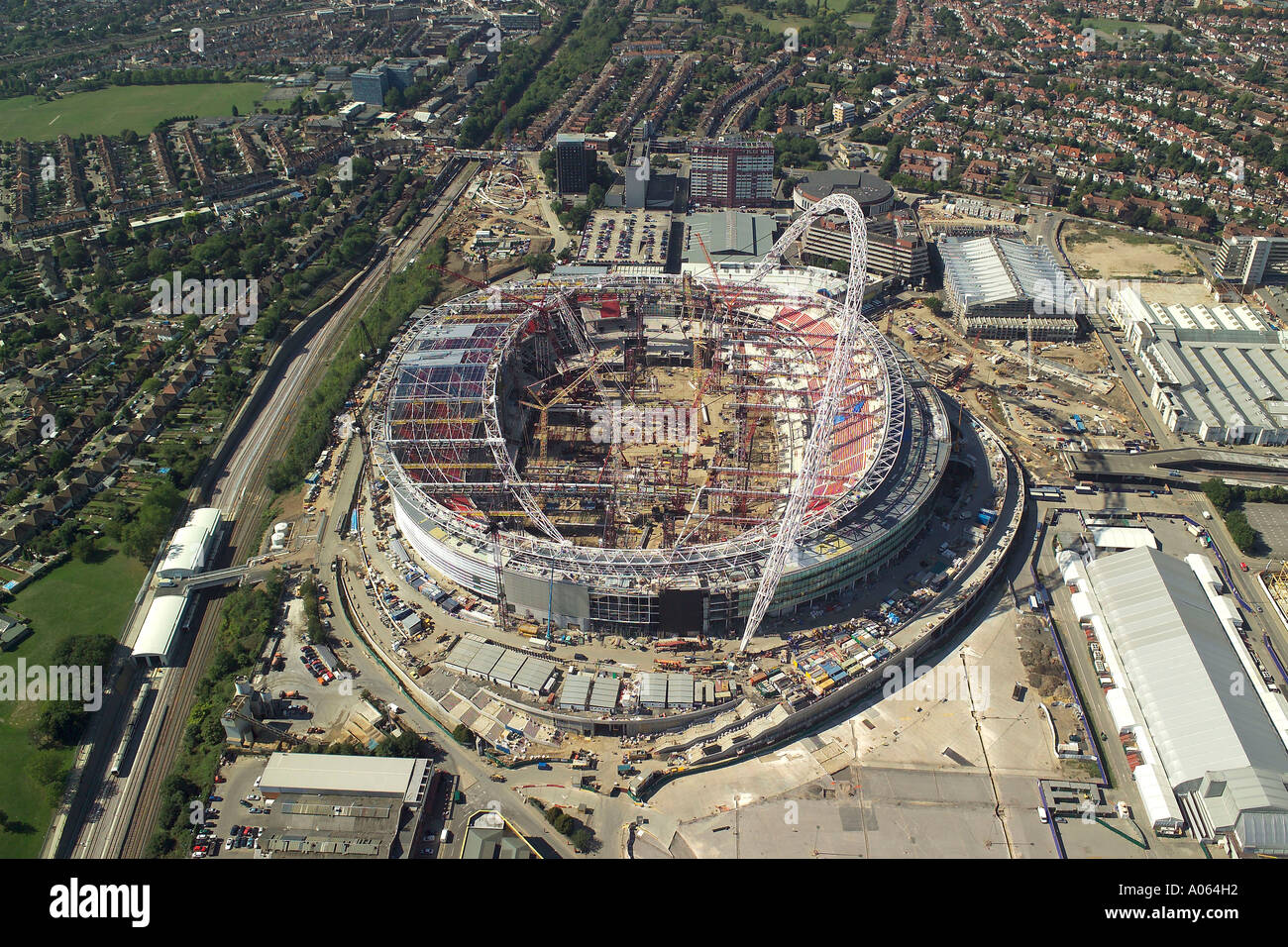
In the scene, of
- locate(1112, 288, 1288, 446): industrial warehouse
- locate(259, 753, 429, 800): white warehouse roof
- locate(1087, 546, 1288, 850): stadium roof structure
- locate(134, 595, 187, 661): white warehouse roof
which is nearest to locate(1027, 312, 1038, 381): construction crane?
locate(1112, 288, 1288, 446): industrial warehouse

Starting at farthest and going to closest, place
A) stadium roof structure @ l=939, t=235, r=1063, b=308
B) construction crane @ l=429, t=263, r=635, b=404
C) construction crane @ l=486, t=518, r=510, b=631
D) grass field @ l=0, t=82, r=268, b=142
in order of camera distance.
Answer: grass field @ l=0, t=82, r=268, b=142 → stadium roof structure @ l=939, t=235, r=1063, b=308 → construction crane @ l=429, t=263, r=635, b=404 → construction crane @ l=486, t=518, r=510, b=631

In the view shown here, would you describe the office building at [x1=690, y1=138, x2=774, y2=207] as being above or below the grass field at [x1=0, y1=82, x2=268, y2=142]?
above

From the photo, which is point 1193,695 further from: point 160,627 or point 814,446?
point 160,627

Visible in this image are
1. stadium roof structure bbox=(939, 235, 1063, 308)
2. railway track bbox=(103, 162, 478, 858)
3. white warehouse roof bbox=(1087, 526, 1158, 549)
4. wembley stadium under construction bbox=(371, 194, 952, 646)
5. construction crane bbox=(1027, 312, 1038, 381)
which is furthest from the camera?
stadium roof structure bbox=(939, 235, 1063, 308)

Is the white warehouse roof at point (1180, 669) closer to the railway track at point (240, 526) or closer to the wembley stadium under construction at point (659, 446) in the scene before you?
the wembley stadium under construction at point (659, 446)

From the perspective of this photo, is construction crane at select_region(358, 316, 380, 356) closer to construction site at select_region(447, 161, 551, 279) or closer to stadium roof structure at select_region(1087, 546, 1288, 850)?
construction site at select_region(447, 161, 551, 279)

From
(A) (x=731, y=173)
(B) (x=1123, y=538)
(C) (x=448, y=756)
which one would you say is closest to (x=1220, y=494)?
(B) (x=1123, y=538)

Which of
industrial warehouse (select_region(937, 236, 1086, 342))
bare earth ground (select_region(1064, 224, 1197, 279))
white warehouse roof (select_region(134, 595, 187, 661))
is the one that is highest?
industrial warehouse (select_region(937, 236, 1086, 342))

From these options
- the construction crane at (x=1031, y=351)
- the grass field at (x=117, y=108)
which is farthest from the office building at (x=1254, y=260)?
the grass field at (x=117, y=108)
